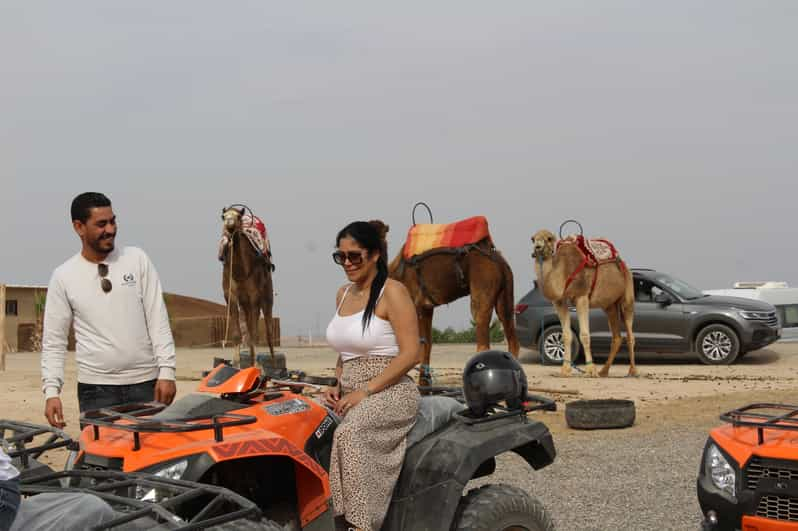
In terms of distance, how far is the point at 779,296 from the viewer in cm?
2591

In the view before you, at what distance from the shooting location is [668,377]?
57.4ft

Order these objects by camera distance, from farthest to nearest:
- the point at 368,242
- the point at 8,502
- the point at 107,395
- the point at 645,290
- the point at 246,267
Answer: the point at 645,290 → the point at 246,267 → the point at 107,395 → the point at 368,242 → the point at 8,502

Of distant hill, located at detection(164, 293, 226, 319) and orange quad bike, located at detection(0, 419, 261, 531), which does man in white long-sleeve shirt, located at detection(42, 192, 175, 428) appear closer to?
orange quad bike, located at detection(0, 419, 261, 531)

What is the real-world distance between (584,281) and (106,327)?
1366 cm

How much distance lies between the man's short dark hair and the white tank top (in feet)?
5.35

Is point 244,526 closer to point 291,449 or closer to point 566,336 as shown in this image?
point 291,449

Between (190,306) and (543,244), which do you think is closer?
(543,244)

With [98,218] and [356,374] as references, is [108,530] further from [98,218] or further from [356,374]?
[98,218]

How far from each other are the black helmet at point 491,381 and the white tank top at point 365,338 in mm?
461

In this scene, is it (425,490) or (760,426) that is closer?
(425,490)

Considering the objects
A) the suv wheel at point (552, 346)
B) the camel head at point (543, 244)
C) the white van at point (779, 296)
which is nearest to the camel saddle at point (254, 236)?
the camel head at point (543, 244)

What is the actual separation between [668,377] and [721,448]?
1254 centimetres

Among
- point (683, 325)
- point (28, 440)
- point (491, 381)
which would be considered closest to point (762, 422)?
point (491, 381)

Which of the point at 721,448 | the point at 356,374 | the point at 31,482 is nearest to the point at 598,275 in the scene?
the point at 721,448
